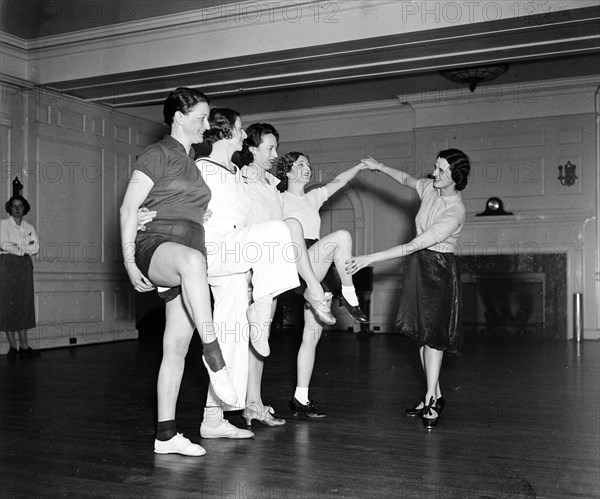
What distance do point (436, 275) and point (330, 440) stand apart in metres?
1.06

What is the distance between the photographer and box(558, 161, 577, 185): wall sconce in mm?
8695

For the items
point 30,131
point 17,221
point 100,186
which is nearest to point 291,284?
point 17,221

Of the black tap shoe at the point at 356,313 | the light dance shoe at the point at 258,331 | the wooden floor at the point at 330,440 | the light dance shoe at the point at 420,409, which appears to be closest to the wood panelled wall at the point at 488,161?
the wooden floor at the point at 330,440

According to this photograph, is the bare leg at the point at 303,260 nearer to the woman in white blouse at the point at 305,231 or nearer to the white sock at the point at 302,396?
the woman in white blouse at the point at 305,231

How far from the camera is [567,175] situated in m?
8.73

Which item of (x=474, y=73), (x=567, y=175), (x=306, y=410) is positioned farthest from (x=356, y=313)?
(x=567, y=175)

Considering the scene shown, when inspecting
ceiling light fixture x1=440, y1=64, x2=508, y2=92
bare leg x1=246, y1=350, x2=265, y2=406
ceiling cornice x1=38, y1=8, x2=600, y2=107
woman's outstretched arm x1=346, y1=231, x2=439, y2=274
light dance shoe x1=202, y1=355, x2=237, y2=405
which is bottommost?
bare leg x1=246, y1=350, x2=265, y2=406

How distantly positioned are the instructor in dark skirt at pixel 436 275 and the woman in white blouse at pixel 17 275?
453 cm

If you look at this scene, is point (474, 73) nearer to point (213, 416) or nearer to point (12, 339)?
point (12, 339)

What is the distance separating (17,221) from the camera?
711 centimetres

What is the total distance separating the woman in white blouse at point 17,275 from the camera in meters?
7.00

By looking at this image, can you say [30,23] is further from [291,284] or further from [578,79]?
[578,79]

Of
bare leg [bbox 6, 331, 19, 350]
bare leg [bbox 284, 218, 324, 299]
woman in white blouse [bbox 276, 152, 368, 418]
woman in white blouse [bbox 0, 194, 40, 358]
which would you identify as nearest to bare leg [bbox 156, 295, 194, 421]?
bare leg [bbox 284, 218, 324, 299]

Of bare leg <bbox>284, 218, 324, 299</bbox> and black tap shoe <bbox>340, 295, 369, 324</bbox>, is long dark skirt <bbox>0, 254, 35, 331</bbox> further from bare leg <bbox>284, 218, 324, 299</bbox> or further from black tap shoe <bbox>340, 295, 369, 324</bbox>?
bare leg <bbox>284, 218, 324, 299</bbox>
